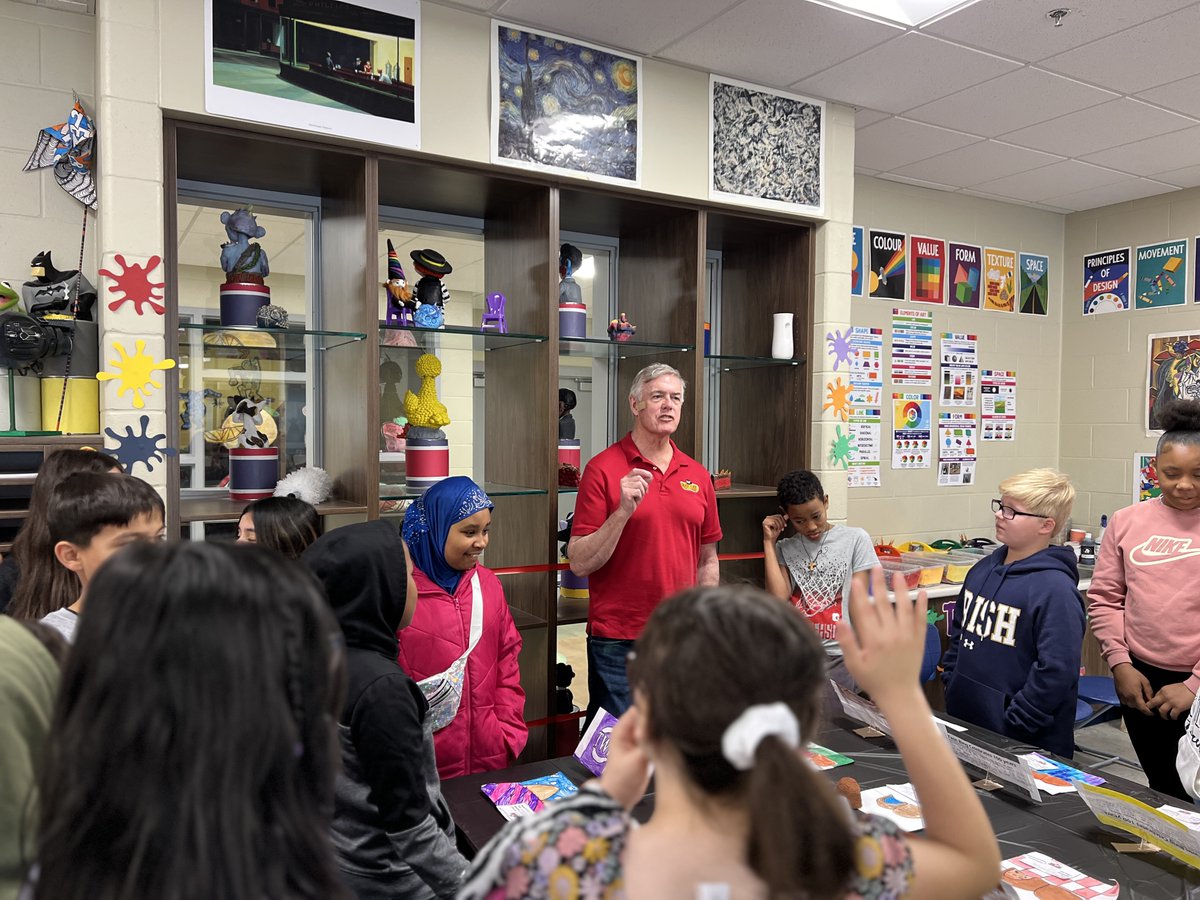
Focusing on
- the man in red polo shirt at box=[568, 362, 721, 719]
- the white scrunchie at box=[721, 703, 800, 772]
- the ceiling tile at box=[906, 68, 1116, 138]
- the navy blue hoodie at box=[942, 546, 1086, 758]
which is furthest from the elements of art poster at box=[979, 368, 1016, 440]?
the white scrunchie at box=[721, 703, 800, 772]

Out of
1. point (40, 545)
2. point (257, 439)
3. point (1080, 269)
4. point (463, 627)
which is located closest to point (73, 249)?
point (257, 439)

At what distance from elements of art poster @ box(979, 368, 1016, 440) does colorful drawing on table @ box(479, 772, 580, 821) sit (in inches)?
148

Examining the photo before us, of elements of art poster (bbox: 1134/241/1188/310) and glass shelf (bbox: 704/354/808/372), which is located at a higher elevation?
elements of art poster (bbox: 1134/241/1188/310)

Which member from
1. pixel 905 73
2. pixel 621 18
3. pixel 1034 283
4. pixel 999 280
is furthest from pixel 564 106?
pixel 1034 283

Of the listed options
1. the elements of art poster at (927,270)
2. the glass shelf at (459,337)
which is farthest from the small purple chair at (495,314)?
the elements of art poster at (927,270)

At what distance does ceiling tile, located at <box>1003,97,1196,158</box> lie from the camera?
10.8 feet

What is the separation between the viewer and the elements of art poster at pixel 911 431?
432cm

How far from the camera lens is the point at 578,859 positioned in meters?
0.82

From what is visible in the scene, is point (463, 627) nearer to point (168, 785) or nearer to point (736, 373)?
point (168, 785)

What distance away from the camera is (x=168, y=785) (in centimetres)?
68

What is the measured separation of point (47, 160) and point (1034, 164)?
4.09 metres

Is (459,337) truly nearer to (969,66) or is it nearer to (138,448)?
(138,448)

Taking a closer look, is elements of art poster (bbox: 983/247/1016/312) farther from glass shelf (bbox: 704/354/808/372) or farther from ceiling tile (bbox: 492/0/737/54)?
ceiling tile (bbox: 492/0/737/54)

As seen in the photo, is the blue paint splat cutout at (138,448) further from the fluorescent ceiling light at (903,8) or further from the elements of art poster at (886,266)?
the elements of art poster at (886,266)
